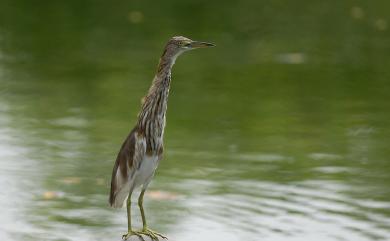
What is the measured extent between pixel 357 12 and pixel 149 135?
1062 centimetres

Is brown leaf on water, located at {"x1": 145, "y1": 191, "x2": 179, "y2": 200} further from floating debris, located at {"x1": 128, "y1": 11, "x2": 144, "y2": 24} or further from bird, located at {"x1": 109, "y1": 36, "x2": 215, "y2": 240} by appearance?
floating debris, located at {"x1": 128, "y1": 11, "x2": 144, "y2": 24}

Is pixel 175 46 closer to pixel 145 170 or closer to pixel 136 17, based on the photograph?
pixel 145 170

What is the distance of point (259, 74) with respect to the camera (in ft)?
43.8

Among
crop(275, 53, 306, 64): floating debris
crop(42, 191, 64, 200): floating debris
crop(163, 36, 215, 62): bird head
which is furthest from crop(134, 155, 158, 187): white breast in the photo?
crop(275, 53, 306, 64): floating debris

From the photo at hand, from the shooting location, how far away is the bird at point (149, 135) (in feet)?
22.7

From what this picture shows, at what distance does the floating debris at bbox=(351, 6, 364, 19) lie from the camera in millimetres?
16766

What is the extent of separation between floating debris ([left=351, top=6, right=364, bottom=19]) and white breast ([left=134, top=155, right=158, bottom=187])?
10234 mm

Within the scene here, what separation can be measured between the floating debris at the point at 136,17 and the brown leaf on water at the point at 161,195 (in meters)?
7.66

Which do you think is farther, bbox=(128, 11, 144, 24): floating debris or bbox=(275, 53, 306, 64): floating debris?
bbox=(128, 11, 144, 24): floating debris

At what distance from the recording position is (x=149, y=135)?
6961 millimetres

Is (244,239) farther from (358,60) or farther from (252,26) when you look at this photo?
(252,26)

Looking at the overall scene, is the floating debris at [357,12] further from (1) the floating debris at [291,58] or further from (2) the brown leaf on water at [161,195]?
(2) the brown leaf on water at [161,195]

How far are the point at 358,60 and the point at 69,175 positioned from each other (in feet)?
19.3

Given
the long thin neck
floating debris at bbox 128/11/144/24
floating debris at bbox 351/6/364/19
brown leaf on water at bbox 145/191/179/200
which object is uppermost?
floating debris at bbox 351/6/364/19
